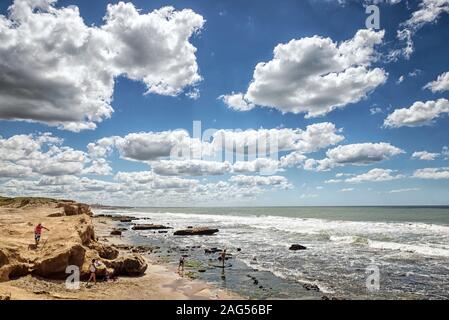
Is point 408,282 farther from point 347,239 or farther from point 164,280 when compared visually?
point 347,239

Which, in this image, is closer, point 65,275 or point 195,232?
point 65,275

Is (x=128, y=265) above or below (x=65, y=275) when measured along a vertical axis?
below

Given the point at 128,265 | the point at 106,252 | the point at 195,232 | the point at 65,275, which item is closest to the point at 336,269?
the point at 128,265

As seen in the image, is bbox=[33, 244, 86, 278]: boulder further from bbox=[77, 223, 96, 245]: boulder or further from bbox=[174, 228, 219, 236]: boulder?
bbox=[174, 228, 219, 236]: boulder

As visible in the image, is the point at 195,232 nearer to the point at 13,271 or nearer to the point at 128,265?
the point at 128,265
